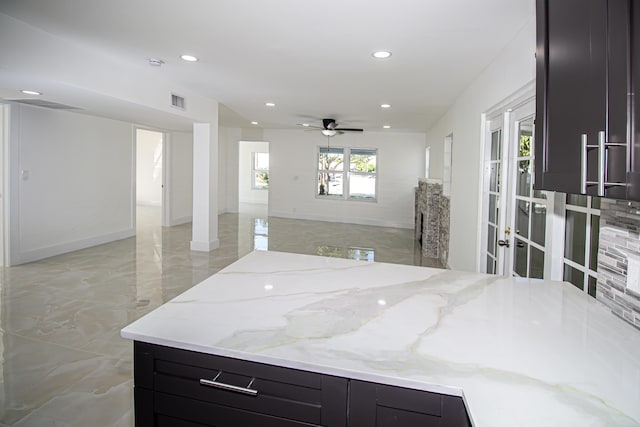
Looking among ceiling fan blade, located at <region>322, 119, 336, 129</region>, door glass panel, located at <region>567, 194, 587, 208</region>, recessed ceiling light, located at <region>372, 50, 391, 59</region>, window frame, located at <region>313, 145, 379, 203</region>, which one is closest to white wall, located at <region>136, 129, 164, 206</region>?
window frame, located at <region>313, 145, 379, 203</region>

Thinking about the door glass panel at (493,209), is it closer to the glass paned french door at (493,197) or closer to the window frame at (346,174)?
the glass paned french door at (493,197)

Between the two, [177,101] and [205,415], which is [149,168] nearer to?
[177,101]

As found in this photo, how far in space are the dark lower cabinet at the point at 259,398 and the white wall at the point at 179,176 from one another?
25.7 feet

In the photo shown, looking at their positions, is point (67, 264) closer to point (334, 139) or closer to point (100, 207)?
point (100, 207)

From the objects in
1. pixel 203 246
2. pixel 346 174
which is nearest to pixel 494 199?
pixel 203 246

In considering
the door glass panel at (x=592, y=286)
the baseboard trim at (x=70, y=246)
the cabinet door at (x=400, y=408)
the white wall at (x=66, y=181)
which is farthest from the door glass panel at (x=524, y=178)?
the baseboard trim at (x=70, y=246)

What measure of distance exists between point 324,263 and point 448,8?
1810 millimetres

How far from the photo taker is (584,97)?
104 cm

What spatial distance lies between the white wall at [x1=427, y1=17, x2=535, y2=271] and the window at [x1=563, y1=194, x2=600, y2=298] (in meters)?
0.93

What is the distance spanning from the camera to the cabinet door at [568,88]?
97 cm

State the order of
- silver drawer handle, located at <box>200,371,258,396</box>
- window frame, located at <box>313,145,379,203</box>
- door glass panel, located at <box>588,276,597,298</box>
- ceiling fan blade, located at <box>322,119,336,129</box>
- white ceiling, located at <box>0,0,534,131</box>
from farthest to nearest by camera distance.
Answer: window frame, located at <box>313,145,379,203</box>
ceiling fan blade, located at <box>322,119,336,129</box>
white ceiling, located at <box>0,0,534,131</box>
door glass panel, located at <box>588,276,597,298</box>
silver drawer handle, located at <box>200,371,258,396</box>

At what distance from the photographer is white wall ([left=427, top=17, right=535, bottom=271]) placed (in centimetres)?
269

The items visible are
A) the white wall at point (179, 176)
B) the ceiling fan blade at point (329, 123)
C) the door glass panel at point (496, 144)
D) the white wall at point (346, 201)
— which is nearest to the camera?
the door glass panel at point (496, 144)

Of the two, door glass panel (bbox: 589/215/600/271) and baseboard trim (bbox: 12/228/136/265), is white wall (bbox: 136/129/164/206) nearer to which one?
baseboard trim (bbox: 12/228/136/265)
